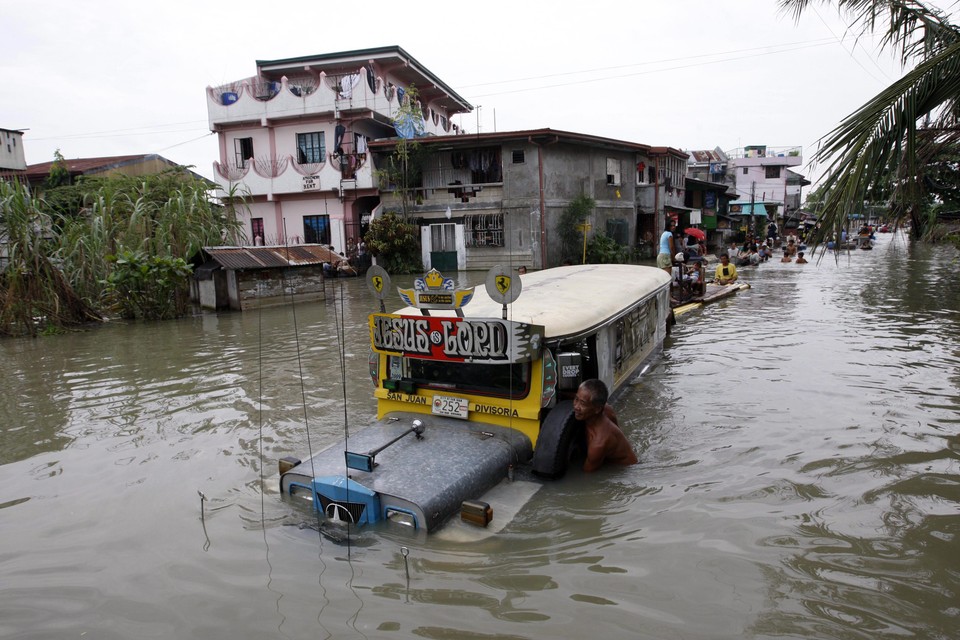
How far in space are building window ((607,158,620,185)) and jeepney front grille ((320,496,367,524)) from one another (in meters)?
26.7

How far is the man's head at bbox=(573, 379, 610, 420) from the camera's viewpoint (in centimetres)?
530

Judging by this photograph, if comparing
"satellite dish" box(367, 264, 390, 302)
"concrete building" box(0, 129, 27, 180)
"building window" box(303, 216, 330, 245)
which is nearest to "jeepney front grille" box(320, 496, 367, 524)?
"satellite dish" box(367, 264, 390, 302)

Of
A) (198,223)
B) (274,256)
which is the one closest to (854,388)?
(274,256)

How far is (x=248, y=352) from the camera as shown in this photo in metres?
11.6

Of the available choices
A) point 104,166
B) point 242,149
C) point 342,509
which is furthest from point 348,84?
point 342,509

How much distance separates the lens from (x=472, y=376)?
5656 mm

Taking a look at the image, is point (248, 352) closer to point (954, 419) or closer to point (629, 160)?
point (954, 419)

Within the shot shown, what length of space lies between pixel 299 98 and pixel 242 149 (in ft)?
14.4

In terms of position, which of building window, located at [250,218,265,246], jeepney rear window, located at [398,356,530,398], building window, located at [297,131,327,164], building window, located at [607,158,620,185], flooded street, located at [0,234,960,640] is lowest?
flooded street, located at [0,234,960,640]

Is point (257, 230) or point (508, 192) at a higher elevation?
point (508, 192)

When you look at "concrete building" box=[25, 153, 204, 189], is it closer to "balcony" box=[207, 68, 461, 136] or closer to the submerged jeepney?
"balcony" box=[207, 68, 461, 136]

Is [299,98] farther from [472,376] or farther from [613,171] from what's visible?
[472,376]

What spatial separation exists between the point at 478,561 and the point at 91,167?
31869mm

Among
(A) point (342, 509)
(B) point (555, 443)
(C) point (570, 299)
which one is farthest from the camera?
(C) point (570, 299)
